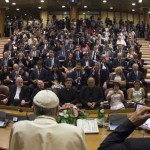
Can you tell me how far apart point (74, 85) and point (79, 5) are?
46.4 ft

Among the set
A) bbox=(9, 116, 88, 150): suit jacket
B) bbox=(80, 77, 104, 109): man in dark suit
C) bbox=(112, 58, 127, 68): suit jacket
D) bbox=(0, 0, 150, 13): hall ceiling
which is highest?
bbox=(0, 0, 150, 13): hall ceiling

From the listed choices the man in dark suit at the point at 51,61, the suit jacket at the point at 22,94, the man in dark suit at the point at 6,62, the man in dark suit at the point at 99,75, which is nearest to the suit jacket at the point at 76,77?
the man in dark suit at the point at 99,75

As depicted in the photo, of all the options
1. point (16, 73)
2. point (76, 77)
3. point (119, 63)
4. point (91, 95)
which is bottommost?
point (91, 95)

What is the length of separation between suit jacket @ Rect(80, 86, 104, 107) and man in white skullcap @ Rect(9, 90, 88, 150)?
5.12 metres

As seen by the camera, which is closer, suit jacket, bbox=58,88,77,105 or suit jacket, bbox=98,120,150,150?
suit jacket, bbox=98,120,150,150

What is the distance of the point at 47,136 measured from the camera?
6.30 ft

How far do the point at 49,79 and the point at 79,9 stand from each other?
15428mm

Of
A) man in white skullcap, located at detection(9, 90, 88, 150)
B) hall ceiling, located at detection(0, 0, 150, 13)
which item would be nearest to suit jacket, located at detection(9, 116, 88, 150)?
A: man in white skullcap, located at detection(9, 90, 88, 150)

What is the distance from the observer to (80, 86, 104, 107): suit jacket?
7.15 meters

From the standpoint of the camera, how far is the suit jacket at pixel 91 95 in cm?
715

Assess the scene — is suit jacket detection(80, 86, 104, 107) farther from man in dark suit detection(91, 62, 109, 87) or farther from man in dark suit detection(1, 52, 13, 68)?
man in dark suit detection(1, 52, 13, 68)

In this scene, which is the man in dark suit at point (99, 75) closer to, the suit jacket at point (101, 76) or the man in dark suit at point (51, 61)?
the suit jacket at point (101, 76)

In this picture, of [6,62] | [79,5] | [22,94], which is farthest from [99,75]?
[79,5]

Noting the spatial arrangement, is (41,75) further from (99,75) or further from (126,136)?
(126,136)
